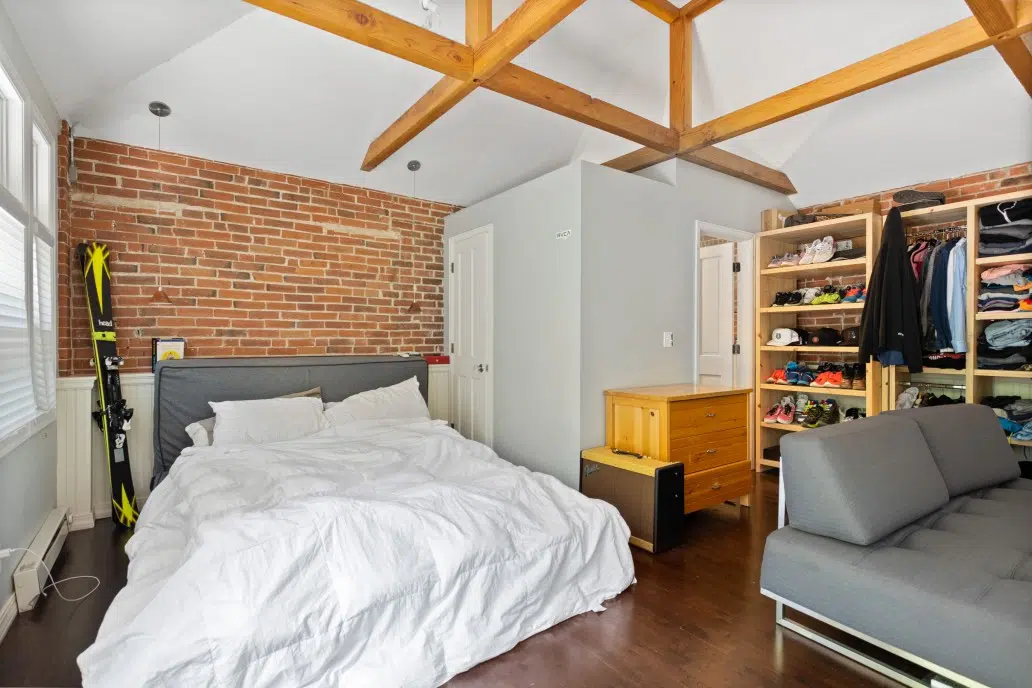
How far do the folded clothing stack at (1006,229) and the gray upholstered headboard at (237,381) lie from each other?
167 inches

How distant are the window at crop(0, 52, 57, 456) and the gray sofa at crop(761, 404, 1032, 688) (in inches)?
124

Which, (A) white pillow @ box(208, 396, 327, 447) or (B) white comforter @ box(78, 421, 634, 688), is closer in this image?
(B) white comforter @ box(78, 421, 634, 688)

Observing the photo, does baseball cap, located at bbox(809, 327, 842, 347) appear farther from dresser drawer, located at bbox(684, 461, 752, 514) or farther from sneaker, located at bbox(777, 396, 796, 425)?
dresser drawer, located at bbox(684, 461, 752, 514)

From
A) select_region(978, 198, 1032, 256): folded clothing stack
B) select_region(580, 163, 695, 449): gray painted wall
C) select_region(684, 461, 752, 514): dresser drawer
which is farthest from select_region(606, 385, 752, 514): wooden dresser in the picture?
select_region(978, 198, 1032, 256): folded clothing stack

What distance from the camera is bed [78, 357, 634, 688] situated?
158cm

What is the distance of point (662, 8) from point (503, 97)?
3.92 ft

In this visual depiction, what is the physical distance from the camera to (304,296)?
414 cm

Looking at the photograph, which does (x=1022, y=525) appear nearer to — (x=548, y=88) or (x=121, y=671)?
(x=548, y=88)

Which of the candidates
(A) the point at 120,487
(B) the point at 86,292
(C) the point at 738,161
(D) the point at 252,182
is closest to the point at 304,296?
(D) the point at 252,182

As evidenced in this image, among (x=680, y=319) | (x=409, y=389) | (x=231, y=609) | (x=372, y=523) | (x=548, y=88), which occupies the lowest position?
(x=231, y=609)

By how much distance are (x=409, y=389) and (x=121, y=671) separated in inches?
103

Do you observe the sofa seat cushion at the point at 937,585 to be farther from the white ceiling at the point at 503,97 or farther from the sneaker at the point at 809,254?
the white ceiling at the point at 503,97

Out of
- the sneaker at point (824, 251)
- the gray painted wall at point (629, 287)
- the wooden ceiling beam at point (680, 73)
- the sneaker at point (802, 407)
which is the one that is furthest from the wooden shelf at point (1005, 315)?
the wooden ceiling beam at point (680, 73)

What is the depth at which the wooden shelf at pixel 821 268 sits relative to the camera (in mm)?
4168
